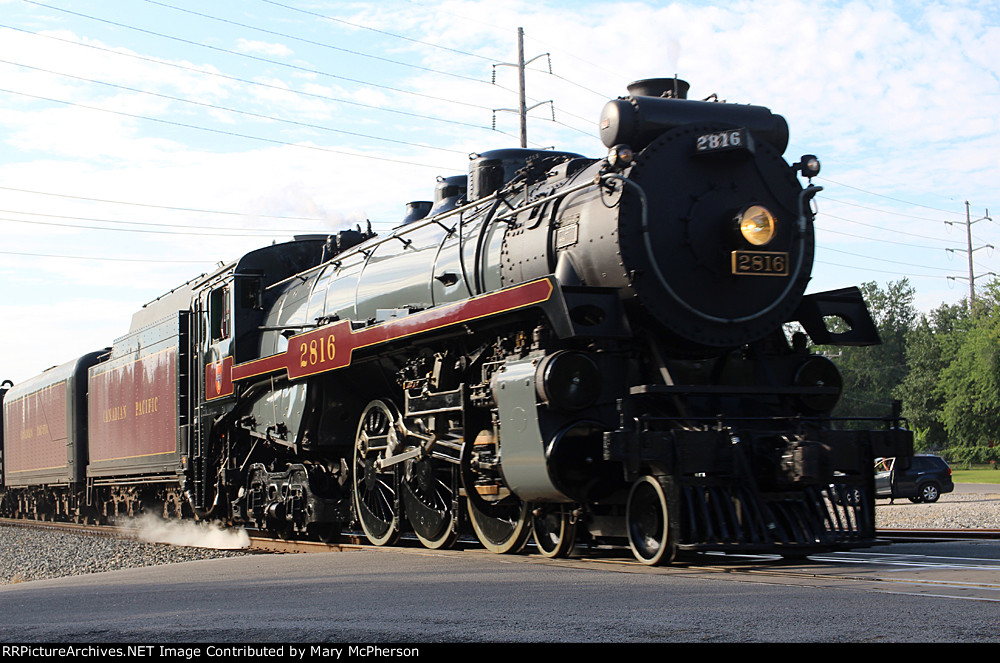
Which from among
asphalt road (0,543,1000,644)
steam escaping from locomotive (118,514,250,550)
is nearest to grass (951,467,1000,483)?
steam escaping from locomotive (118,514,250,550)

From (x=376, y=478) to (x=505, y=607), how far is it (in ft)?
19.3

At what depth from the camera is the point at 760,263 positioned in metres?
8.20

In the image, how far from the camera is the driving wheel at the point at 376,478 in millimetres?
10711

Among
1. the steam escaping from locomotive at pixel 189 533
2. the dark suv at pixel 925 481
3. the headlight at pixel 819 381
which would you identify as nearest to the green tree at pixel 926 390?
the dark suv at pixel 925 481

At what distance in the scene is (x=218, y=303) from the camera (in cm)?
1436

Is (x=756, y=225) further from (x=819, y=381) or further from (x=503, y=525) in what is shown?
(x=503, y=525)

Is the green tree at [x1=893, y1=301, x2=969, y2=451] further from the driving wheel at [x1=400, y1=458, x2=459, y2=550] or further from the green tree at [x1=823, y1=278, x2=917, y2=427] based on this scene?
the driving wheel at [x1=400, y1=458, x2=459, y2=550]

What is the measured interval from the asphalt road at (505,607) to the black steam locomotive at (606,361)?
672mm

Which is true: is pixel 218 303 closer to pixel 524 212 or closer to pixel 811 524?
pixel 524 212

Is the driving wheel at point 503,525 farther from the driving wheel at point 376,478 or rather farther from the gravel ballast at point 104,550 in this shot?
the gravel ballast at point 104,550

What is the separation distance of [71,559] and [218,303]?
386 centimetres

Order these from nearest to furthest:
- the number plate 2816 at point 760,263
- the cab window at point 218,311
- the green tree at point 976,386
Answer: the number plate 2816 at point 760,263
the cab window at point 218,311
the green tree at point 976,386

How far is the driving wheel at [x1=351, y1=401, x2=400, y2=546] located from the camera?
10.7 m
